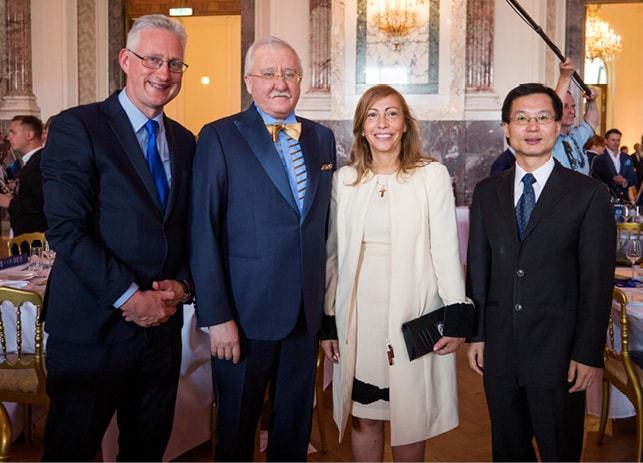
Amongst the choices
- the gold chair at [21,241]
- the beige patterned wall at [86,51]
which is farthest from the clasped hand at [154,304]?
the beige patterned wall at [86,51]

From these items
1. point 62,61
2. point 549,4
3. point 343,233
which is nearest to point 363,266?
point 343,233

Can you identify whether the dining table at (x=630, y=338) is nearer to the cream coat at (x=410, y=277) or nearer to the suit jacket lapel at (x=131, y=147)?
the cream coat at (x=410, y=277)

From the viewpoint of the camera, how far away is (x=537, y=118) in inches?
85.1

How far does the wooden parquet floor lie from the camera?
3.29m

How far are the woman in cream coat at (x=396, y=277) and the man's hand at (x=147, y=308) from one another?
0.65 meters

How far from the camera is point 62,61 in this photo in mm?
8961

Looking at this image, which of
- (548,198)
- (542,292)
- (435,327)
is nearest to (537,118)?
(548,198)

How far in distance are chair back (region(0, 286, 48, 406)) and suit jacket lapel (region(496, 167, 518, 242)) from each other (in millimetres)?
1945

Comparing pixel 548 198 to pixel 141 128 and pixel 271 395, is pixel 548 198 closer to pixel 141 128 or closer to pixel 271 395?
pixel 271 395

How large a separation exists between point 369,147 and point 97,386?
123 cm

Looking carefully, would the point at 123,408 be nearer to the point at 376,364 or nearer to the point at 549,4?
the point at 376,364

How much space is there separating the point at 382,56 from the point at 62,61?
4.24 m

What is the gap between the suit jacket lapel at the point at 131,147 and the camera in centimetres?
203

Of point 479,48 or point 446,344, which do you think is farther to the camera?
point 479,48
